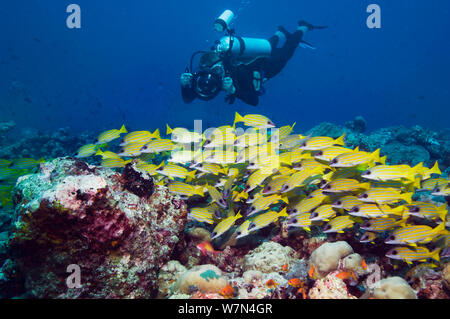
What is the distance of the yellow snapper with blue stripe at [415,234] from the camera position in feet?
9.00

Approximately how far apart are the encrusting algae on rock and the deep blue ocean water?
185 feet

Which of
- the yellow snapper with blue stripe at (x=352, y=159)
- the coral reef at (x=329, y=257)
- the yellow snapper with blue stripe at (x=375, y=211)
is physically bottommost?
the coral reef at (x=329, y=257)

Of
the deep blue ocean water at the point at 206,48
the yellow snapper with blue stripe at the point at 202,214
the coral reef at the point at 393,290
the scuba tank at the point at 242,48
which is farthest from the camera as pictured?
the deep blue ocean water at the point at 206,48

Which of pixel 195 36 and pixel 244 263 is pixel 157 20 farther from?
pixel 244 263

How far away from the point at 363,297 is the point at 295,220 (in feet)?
3.79

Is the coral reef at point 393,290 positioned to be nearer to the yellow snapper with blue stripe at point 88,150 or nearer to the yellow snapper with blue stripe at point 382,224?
the yellow snapper with blue stripe at point 382,224

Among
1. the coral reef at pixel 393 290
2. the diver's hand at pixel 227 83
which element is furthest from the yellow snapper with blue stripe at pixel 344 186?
the diver's hand at pixel 227 83

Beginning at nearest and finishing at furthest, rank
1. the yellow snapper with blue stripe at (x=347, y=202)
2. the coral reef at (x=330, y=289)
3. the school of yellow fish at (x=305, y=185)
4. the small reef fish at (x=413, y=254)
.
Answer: the coral reef at (x=330, y=289) → the small reef fish at (x=413, y=254) → the school of yellow fish at (x=305, y=185) → the yellow snapper with blue stripe at (x=347, y=202)

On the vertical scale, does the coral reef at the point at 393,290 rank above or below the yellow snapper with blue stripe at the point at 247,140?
below

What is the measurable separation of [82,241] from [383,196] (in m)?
3.60

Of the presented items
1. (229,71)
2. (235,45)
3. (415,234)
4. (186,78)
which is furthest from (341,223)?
(235,45)

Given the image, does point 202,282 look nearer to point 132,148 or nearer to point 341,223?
point 341,223

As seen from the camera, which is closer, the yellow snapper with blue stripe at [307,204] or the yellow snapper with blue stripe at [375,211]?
the yellow snapper with blue stripe at [375,211]
